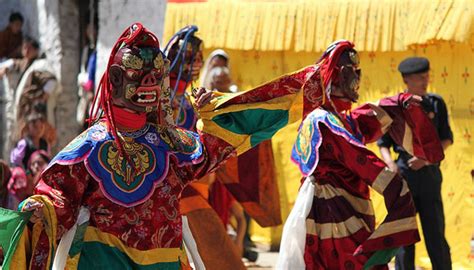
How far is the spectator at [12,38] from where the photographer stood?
15.3 meters

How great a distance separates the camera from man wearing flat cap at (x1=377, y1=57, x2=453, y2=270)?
855 cm

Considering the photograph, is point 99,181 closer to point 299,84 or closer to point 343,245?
point 299,84

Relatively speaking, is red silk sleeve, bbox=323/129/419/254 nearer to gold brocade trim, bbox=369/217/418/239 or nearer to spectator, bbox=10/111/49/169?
Result: gold brocade trim, bbox=369/217/418/239

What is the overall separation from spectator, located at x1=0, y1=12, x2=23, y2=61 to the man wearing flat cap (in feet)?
25.0

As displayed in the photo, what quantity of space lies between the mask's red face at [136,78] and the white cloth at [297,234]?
5.79 feet

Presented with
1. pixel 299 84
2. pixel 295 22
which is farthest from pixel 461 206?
pixel 299 84

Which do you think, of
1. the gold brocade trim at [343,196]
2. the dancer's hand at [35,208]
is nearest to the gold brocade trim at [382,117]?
the gold brocade trim at [343,196]

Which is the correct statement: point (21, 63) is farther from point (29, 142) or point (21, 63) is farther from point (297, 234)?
point (297, 234)

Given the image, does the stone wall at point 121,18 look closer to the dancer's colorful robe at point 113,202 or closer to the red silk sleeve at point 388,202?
the red silk sleeve at point 388,202

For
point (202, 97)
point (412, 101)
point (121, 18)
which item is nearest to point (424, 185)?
point (412, 101)

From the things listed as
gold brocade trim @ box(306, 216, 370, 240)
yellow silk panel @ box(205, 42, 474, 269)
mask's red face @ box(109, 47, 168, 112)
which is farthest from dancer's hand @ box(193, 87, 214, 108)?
yellow silk panel @ box(205, 42, 474, 269)

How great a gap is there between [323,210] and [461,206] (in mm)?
2845

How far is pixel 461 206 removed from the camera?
9.80 metres

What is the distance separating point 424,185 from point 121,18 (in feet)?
17.0
